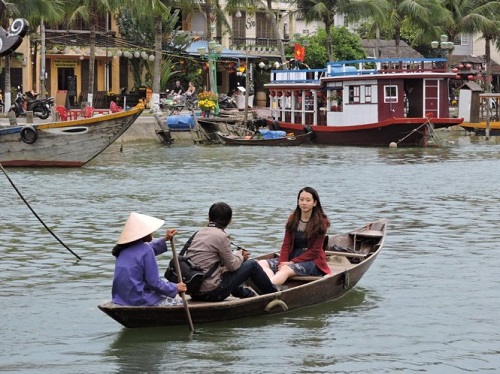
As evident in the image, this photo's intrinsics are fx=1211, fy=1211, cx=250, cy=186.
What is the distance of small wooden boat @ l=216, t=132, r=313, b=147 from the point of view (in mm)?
37719

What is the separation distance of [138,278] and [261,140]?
93.1 feet

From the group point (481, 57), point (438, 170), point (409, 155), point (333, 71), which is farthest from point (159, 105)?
point (481, 57)

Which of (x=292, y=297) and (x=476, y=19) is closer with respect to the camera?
(x=292, y=297)

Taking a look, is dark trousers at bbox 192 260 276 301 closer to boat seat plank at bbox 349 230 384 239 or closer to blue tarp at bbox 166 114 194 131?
boat seat plank at bbox 349 230 384 239

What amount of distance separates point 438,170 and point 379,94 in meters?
9.98

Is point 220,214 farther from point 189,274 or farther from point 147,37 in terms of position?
point 147,37

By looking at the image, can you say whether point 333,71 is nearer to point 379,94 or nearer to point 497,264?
point 379,94

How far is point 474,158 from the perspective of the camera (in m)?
Result: 32.1

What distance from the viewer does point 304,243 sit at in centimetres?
1110

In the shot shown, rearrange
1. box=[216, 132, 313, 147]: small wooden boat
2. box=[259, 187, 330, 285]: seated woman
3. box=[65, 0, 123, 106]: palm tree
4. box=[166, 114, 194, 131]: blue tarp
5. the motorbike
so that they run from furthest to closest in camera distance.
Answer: box=[65, 0, 123, 106]: palm tree < box=[166, 114, 194, 131]: blue tarp < the motorbike < box=[216, 132, 313, 147]: small wooden boat < box=[259, 187, 330, 285]: seated woman

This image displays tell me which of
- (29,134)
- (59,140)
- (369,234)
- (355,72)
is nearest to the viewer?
(369,234)

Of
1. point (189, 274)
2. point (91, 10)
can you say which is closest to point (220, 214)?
point (189, 274)

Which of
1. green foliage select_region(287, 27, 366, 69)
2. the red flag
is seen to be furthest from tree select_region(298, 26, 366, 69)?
the red flag

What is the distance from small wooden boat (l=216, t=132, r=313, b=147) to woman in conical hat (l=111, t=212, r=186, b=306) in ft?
92.6
